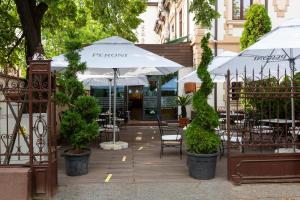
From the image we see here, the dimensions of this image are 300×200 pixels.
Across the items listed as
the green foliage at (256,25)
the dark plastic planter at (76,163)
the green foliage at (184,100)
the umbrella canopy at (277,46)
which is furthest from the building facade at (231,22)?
the dark plastic planter at (76,163)

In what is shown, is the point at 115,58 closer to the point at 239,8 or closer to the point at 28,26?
the point at 28,26

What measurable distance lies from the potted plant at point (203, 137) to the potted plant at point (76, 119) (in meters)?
1.85

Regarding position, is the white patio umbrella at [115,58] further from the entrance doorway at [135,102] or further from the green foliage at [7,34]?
the entrance doorway at [135,102]

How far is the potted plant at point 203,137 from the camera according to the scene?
740 cm

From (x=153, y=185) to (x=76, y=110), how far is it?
206 centimetres

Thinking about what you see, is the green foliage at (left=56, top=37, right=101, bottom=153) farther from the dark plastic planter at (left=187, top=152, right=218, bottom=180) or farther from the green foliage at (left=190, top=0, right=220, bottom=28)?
the green foliage at (left=190, top=0, right=220, bottom=28)

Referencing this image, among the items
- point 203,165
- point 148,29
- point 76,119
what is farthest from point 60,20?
point 148,29

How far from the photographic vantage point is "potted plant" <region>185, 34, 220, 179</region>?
7398mm

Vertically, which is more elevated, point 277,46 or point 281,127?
point 277,46

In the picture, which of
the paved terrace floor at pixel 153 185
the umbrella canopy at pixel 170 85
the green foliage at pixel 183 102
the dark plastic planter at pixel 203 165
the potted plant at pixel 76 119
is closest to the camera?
the paved terrace floor at pixel 153 185

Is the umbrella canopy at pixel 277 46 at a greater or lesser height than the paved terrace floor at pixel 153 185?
greater

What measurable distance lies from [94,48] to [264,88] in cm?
490

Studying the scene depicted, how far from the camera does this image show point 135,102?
21.9 metres

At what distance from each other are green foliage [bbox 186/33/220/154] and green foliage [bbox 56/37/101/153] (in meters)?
1.84
